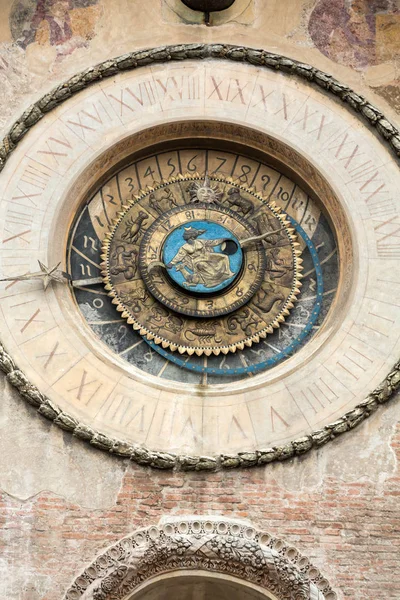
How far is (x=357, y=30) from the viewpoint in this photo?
43.8 ft

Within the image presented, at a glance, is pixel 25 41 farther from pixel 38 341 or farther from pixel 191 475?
pixel 191 475

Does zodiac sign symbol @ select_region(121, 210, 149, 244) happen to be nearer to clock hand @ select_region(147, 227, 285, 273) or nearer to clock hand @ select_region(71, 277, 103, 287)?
clock hand @ select_region(147, 227, 285, 273)

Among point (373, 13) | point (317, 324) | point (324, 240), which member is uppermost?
point (373, 13)

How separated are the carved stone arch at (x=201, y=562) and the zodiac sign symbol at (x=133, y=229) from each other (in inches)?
109

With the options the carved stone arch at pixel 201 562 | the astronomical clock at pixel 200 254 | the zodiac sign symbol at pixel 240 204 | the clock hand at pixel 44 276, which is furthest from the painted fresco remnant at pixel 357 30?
the carved stone arch at pixel 201 562

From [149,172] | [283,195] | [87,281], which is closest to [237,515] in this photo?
[87,281]

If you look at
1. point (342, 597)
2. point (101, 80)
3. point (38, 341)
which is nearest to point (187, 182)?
point (101, 80)

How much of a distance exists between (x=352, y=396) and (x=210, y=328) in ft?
4.79

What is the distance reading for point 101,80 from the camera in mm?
13031

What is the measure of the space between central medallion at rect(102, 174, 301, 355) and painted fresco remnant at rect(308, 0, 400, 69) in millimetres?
1531

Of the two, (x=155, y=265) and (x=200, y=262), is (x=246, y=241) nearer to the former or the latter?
(x=200, y=262)

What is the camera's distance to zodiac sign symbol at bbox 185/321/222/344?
12.7 metres

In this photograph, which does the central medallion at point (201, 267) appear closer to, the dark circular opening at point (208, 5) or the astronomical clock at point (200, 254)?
the astronomical clock at point (200, 254)

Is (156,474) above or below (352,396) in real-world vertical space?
below
